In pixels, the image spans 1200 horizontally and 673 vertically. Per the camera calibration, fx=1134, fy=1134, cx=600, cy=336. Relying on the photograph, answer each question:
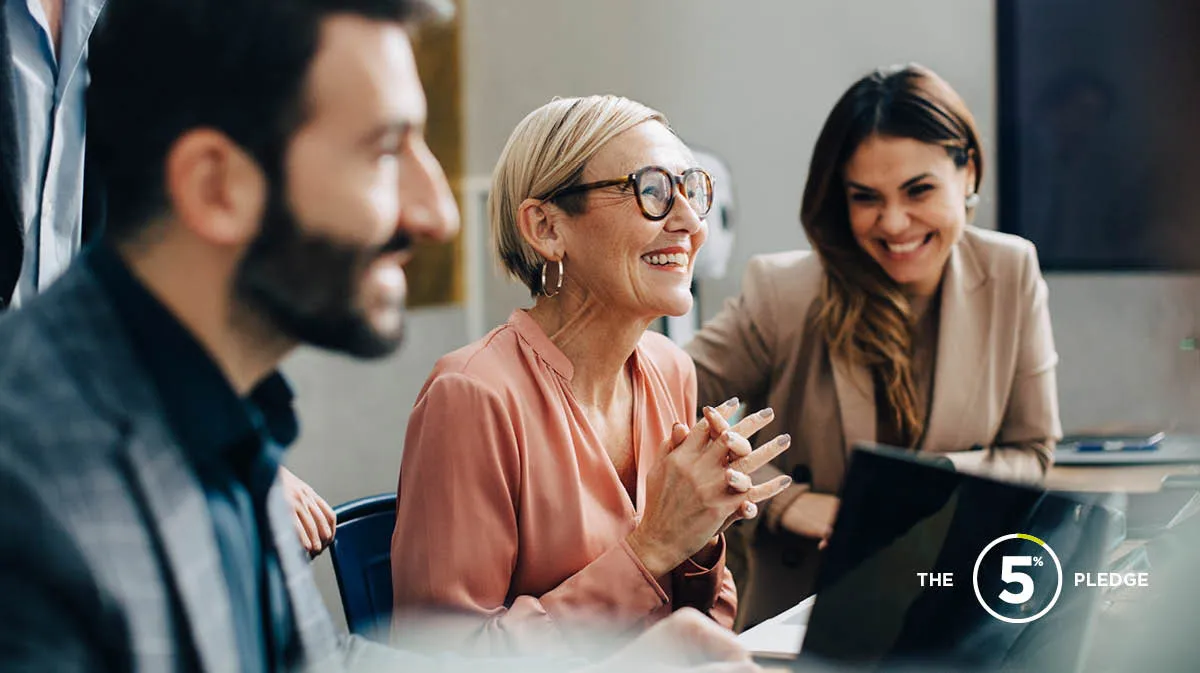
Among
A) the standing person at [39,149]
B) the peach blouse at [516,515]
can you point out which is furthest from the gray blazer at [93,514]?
the peach blouse at [516,515]

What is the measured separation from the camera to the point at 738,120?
256 cm

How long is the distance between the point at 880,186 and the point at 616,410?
595 millimetres

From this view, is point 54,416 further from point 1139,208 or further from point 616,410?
point 1139,208

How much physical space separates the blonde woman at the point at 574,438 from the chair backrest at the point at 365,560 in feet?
1.05

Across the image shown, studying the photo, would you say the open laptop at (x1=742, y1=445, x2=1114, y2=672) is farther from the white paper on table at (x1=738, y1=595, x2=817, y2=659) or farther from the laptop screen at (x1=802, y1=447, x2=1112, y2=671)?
the white paper on table at (x1=738, y1=595, x2=817, y2=659)

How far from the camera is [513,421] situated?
3.52 feet

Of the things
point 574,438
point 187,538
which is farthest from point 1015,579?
point 187,538

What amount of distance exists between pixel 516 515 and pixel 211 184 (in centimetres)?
55

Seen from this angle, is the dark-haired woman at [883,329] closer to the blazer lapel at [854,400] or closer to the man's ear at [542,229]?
the blazer lapel at [854,400]

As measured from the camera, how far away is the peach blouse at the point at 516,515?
1.00 meters

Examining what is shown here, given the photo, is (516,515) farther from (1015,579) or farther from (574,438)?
(1015,579)

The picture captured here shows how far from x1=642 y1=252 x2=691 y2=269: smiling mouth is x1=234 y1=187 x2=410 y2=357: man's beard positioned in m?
0.51

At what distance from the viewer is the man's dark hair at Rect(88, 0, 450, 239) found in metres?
0.58

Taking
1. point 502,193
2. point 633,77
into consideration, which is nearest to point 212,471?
point 502,193
